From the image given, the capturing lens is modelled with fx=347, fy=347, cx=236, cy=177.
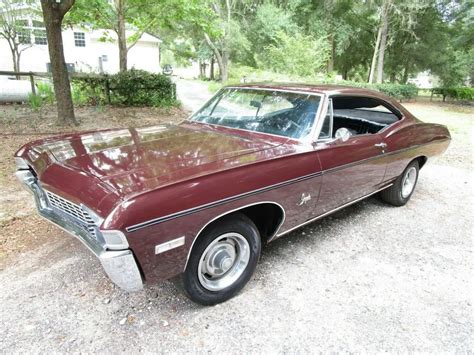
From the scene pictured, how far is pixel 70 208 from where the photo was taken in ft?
7.81

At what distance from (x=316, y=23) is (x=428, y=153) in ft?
72.5

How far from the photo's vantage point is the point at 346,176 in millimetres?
3426

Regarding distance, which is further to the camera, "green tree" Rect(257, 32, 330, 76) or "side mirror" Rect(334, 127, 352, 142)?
"green tree" Rect(257, 32, 330, 76)

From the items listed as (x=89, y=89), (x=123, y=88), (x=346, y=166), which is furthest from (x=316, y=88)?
(x=89, y=89)

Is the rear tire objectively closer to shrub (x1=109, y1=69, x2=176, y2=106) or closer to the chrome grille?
the chrome grille

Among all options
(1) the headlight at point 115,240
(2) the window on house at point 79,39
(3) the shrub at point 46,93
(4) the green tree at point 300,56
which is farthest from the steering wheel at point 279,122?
(2) the window on house at point 79,39

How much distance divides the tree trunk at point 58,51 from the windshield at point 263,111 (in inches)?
222

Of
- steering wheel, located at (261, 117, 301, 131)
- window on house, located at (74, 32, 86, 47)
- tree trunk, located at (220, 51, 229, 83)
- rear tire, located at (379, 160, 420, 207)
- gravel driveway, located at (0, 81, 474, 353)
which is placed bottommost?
gravel driveway, located at (0, 81, 474, 353)

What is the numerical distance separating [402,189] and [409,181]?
257mm

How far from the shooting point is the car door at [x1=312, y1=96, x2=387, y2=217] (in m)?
3.19

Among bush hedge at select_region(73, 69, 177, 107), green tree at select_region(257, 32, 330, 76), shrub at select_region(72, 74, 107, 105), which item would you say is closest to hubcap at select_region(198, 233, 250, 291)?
bush hedge at select_region(73, 69, 177, 107)

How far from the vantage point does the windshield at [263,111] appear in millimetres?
3256

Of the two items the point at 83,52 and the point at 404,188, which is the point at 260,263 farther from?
the point at 83,52

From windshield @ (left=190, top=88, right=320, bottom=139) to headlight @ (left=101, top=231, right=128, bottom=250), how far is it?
1.79m
